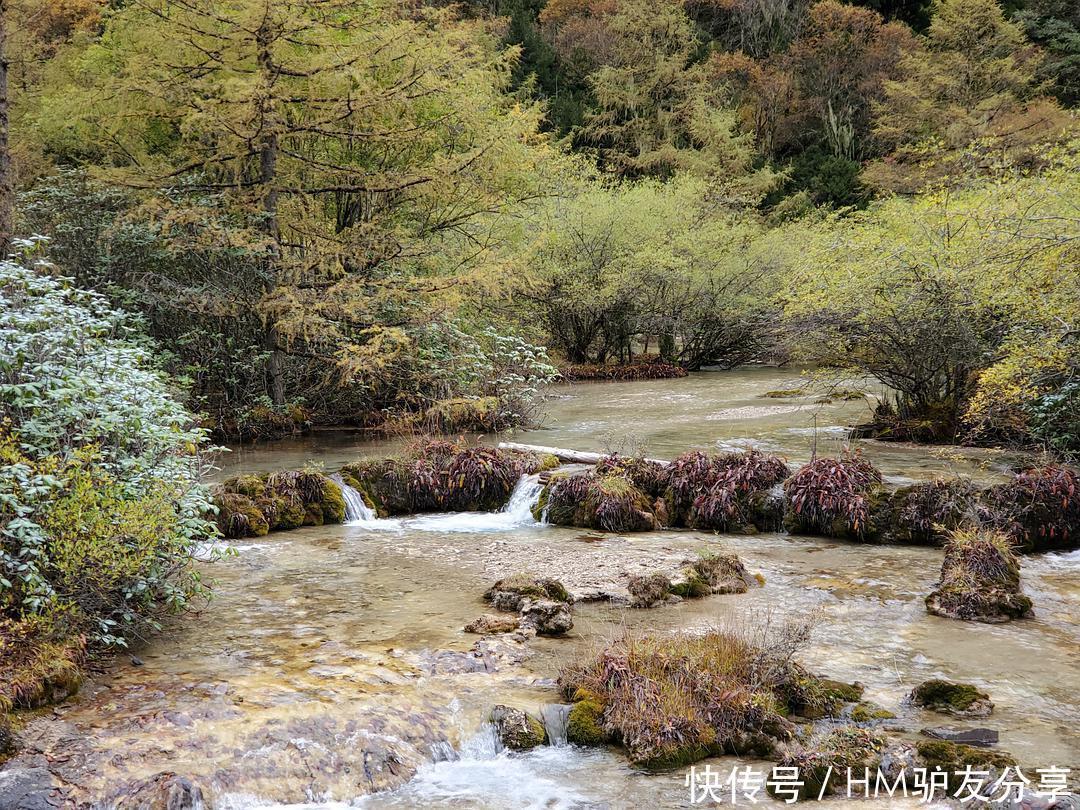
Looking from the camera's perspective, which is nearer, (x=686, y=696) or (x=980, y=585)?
(x=686, y=696)

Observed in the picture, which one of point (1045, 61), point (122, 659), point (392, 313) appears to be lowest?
point (122, 659)

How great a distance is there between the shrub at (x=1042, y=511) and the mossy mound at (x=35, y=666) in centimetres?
951

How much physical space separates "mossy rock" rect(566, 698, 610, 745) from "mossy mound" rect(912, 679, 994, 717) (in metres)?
2.27

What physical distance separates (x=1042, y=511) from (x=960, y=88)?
103ft

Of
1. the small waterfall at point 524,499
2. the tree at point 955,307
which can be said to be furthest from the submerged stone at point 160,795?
the tree at point 955,307

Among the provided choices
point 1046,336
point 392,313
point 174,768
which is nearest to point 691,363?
point 392,313

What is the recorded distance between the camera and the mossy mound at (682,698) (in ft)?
18.2

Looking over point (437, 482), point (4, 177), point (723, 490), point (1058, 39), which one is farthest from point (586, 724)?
point (1058, 39)

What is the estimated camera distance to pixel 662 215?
27.8 m

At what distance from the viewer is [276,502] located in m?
11.2

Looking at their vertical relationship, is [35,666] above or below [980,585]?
above

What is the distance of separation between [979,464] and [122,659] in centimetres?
1152

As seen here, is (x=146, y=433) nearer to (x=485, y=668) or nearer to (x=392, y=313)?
(x=485, y=668)

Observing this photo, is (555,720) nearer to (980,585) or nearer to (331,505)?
(980,585)
